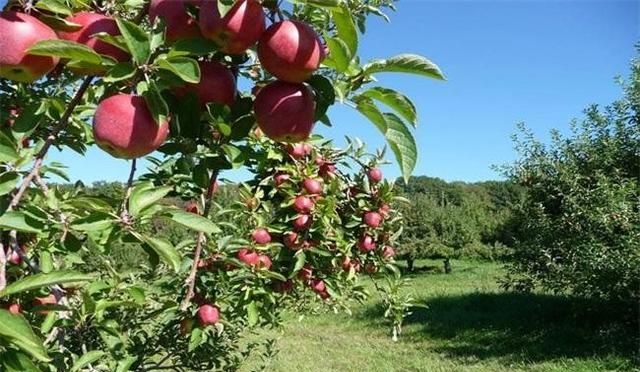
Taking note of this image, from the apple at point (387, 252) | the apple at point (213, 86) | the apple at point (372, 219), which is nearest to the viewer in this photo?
the apple at point (213, 86)

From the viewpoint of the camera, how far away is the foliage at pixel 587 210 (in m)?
5.47

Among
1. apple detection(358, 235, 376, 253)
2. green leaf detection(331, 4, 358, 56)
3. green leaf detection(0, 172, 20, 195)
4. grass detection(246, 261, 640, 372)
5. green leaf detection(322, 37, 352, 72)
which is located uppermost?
green leaf detection(331, 4, 358, 56)

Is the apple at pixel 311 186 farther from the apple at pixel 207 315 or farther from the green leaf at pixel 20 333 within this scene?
the green leaf at pixel 20 333

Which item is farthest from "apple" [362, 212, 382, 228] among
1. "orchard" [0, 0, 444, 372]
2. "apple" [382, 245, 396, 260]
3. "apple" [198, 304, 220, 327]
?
"orchard" [0, 0, 444, 372]

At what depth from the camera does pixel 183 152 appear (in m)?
0.74

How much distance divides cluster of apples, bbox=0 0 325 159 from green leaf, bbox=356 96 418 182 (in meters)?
0.07

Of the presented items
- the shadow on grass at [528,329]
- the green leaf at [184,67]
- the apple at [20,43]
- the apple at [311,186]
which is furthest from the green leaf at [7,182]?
the shadow on grass at [528,329]

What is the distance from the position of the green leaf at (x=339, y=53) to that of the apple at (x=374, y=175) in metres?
1.31

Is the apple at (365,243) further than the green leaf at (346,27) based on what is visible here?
Yes

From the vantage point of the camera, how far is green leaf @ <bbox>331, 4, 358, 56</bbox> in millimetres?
588

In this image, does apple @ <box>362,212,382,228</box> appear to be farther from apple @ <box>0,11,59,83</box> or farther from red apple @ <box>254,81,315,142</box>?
apple @ <box>0,11,59,83</box>

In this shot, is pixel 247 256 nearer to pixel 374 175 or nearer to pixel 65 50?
pixel 374 175

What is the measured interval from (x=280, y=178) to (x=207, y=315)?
50cm

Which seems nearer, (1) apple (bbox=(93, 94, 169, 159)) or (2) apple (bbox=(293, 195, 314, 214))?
(1) apple (bbox=(93, 94, 169, 159))
